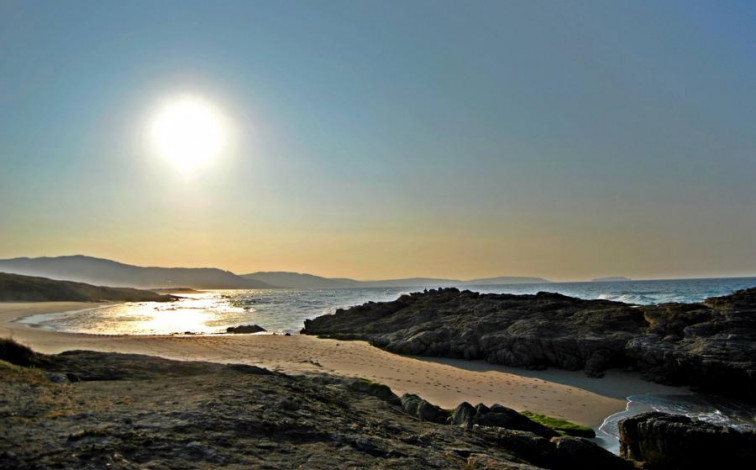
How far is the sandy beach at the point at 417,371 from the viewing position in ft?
58.5

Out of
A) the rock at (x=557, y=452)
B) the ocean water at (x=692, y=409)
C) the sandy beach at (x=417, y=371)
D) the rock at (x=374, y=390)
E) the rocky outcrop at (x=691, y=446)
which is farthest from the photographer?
the sandy beach at (x=417, y=371)

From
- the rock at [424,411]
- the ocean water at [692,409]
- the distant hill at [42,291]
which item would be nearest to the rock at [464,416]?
the rock at [424,411]

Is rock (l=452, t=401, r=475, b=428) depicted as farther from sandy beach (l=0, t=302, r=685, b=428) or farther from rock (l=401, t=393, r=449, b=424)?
sandy beach (l=0, t=302, r=685, b=428)

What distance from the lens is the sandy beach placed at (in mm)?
17828

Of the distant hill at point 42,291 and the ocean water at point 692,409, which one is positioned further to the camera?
the distant hill at point 42,291

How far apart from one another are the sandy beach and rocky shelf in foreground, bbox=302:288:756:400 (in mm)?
1053

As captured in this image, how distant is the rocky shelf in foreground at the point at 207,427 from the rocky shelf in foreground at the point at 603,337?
14.1 metres

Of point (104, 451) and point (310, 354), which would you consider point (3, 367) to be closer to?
point (104, 451)

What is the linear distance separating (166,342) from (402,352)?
1718 cm

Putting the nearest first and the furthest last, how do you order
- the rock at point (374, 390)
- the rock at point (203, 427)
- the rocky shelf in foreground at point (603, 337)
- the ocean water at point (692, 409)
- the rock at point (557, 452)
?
the rock at point (203, 427) < the rock at point (557, 452) < the rock at point (374, 390) < the ocean water at point (692, 409) < the rocky shelf in foreground at point (603, 337)

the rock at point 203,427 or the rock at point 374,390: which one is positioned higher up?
the rock at point 203,427

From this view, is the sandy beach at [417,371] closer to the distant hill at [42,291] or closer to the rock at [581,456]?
the rock at [581,456]

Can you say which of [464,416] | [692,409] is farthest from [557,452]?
[692,409]

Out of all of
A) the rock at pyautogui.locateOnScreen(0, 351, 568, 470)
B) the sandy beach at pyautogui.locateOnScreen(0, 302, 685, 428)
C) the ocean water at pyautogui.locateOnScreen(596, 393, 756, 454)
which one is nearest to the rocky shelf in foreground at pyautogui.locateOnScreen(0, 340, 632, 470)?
the rock at pyautogui.locateOnScreen(0, 351, 568, 470)
